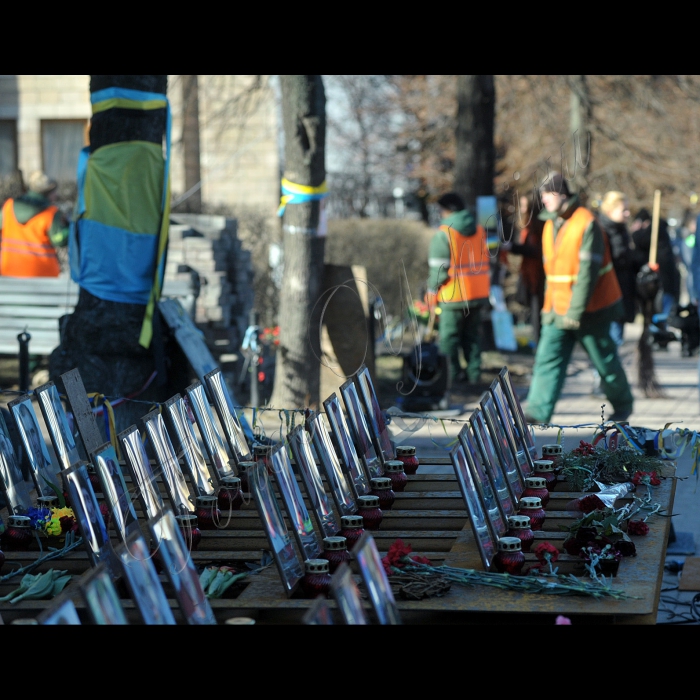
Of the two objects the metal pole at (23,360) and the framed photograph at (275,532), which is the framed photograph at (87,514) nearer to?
the framed photograph at (275,532)

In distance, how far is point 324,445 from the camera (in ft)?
14.3

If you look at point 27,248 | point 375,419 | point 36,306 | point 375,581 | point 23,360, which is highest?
point 27,248

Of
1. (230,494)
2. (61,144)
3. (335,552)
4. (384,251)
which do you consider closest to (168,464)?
(230,494)

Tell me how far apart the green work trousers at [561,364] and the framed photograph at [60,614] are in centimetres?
633

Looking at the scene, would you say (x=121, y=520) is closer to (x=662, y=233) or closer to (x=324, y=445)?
(x=324, y=445)

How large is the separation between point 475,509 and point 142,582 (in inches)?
53.2

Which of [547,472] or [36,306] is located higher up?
[547,472]

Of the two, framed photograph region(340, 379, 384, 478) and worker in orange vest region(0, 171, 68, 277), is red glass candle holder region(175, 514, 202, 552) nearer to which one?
framed photograph region(340, 379, 384, 478)

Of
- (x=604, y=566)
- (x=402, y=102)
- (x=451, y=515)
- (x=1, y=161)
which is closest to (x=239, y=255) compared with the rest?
(x=451, y=515)

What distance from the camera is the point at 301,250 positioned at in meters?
8.97

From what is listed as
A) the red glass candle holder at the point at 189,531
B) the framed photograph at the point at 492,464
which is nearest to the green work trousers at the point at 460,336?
the framed photograph at the point at 492,464

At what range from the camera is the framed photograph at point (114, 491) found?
12.5 feet

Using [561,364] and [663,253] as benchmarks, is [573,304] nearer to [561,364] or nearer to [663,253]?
[561,364]

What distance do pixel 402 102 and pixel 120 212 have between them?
2380 cm
